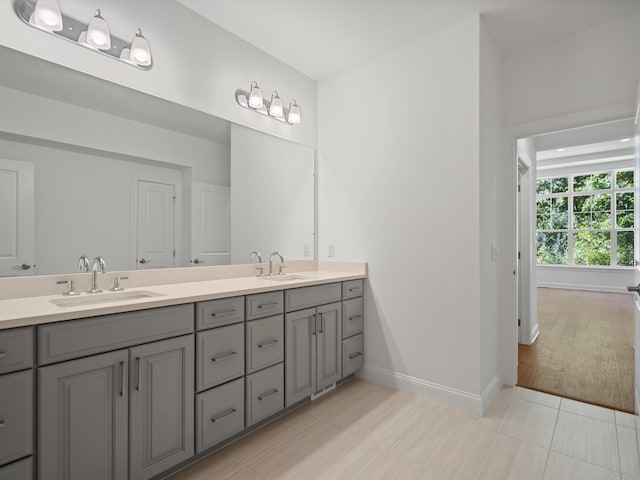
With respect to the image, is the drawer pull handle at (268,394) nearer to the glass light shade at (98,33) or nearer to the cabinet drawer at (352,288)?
the cabinet drawer at (352,288)

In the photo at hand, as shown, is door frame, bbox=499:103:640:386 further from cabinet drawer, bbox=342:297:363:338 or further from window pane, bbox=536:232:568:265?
window pane, bbox=536:232:568:265

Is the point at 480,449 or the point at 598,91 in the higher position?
the point at 598,91

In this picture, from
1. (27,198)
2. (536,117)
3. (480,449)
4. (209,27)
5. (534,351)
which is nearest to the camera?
(27,198)

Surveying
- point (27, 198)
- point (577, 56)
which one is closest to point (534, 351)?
point (577, 56)

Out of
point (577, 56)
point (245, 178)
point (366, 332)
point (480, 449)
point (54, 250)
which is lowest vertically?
point (480, 449)

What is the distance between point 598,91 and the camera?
7.80 feet

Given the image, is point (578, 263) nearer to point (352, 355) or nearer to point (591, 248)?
point (591, 248)

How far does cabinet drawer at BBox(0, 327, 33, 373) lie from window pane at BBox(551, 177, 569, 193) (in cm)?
944

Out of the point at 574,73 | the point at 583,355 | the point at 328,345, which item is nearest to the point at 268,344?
the point at 328,345

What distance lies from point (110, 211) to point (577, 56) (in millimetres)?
3197

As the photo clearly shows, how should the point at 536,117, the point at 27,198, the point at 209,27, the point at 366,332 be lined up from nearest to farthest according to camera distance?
1. the point at 27,198
2. the point at 209,27
3. the point at 536,117
4. the point at 366,332

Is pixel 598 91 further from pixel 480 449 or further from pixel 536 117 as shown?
pixel 480 449

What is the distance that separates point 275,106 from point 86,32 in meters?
1.30

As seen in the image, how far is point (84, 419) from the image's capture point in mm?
1304
